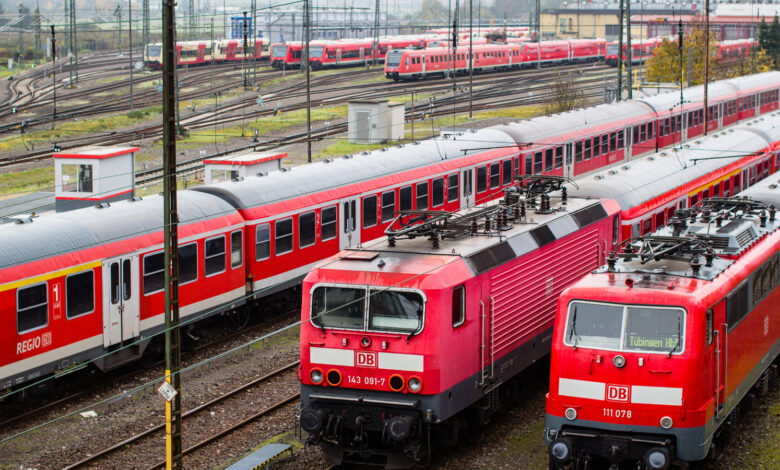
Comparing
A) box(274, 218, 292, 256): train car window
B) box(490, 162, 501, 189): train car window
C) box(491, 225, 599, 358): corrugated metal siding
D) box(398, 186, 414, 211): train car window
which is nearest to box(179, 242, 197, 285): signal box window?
box(274, 218, 292, 256): train car window

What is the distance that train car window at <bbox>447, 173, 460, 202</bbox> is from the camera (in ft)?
107

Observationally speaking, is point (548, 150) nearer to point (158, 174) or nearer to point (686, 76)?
point (158, 174)

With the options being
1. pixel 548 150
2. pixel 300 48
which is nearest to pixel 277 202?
pixel 548 150

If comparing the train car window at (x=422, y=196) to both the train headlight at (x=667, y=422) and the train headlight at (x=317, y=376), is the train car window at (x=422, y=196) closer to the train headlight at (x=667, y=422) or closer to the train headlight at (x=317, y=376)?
the train headlight at (x=317, y=376)

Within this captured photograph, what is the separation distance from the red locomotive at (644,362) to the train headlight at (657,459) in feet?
0.05

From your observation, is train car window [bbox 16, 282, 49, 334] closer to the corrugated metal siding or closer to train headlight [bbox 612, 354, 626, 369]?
the corrugated metal siding

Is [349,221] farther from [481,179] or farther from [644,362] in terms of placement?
[644,362]

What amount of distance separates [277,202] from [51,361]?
777 centimetres

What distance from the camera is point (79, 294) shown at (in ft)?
64.8

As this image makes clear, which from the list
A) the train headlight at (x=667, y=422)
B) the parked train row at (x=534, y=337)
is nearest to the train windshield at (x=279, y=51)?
the parked train row at (x=534, y=337)

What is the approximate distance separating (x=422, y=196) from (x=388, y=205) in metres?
1.91

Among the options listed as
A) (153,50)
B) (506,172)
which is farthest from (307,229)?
(153,50)

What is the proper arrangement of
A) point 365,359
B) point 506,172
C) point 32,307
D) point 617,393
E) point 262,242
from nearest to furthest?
point 617,393, point 365,359, point 32,307, point 262,242, point 506,172

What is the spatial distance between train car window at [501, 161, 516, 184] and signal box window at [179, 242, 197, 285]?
15.4m
